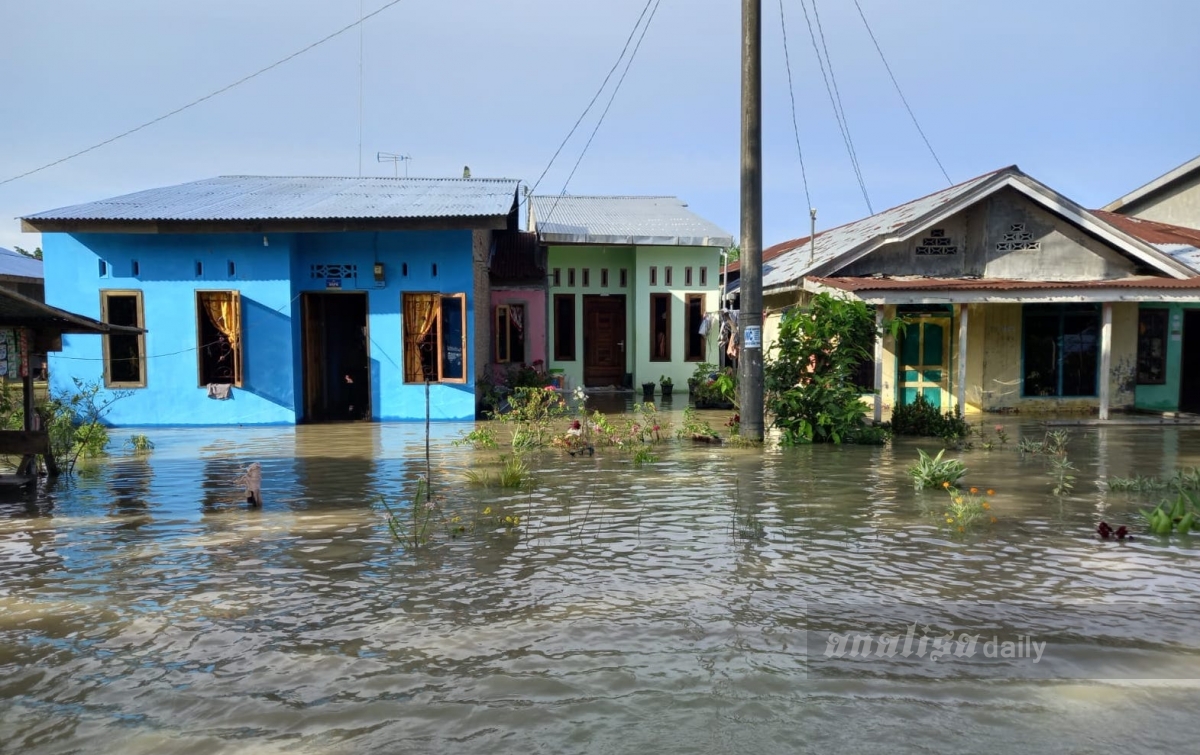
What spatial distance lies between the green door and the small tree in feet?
12.5

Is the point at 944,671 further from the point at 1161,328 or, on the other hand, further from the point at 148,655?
the point at 1161,328

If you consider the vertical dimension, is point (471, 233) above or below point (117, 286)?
above

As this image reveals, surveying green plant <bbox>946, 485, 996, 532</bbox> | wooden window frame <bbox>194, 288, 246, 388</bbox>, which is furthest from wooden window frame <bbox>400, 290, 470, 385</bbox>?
green plant <bbox>946, 485, 996, 532</bbox>

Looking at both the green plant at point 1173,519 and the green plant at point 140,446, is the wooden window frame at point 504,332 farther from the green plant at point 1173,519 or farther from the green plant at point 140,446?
the green plant at point 1173,519

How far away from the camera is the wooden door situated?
16719mm

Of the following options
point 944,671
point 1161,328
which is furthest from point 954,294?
point 944,671

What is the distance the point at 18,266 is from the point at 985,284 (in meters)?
25.2

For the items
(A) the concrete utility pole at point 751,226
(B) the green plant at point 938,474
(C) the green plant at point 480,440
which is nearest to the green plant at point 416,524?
(C) the green plant at point 480,440

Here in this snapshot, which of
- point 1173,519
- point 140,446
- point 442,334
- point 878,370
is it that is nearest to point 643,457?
point 878,370

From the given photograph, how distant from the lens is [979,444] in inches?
476

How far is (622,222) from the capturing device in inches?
844

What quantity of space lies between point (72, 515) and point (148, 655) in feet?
13.6

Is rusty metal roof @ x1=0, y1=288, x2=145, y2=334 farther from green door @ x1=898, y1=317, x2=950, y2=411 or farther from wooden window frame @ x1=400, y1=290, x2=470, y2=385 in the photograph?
green door @ x1=898, y1=317, x2=950, y2=411

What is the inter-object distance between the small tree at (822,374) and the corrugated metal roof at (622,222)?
7.18m
